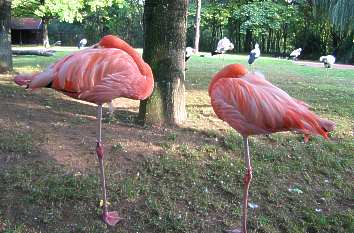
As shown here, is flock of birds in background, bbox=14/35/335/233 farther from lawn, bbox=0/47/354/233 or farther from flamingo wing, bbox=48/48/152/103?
lawn, bbox=0/47/354/233

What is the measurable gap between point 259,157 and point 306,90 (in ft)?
15.7

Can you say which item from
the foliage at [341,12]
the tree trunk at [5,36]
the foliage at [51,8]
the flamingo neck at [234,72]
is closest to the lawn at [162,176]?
the flamingo neck at [234,72]

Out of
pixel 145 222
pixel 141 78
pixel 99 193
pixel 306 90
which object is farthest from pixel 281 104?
pixel 306 90

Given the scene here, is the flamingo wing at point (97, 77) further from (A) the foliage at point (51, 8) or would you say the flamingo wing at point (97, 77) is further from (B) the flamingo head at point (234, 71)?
(A) the foliage at point (51, 8)

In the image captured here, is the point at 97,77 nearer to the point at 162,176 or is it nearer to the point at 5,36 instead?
the point at 162,176

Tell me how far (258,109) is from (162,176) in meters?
1.44

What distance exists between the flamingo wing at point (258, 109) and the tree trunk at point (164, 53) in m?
1.83

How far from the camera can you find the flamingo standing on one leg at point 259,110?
3.34 m

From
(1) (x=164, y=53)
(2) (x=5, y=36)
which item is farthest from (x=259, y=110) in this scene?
(2) (x=5, y=36)

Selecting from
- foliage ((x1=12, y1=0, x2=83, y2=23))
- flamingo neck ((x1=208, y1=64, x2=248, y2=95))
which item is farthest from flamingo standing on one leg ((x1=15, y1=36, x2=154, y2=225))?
foliage ((x1=12, y1=0, x2=83, y2=23))

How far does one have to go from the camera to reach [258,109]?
340cm

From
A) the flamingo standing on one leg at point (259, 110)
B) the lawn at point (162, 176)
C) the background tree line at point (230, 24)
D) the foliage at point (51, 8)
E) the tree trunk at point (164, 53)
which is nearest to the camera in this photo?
the flamingo standing on one leg at point (259, 110)

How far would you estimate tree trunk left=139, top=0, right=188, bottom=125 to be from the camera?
17.6ft

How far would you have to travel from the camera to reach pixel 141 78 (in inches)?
145
